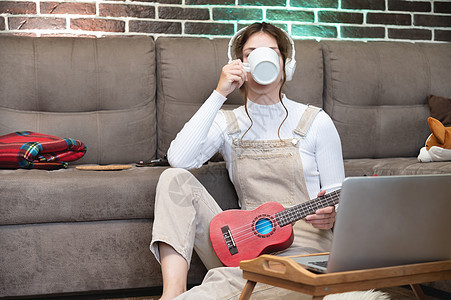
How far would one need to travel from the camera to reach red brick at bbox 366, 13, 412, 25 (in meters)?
3.28

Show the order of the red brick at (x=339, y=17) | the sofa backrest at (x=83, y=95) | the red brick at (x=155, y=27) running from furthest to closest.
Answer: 1. the red brick at (x=339, y=17)
2. the red brick at (x=155, y=27)
3. the sofa backrest at (x=83, y=95)

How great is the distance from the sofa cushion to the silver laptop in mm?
1594

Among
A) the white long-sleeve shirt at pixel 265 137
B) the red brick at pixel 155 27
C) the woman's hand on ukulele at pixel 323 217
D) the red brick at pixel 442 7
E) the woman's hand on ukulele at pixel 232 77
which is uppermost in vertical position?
the red brick at pixel 442 7

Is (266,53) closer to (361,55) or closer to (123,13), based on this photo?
(361,55)

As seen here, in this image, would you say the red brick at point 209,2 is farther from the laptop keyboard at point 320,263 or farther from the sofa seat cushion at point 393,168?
the laptop keyboard at point 320,263

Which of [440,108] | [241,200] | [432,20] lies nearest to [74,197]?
[241,200]

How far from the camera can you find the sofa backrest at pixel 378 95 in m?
2.67

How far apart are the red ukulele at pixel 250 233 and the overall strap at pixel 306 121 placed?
1.10 ft

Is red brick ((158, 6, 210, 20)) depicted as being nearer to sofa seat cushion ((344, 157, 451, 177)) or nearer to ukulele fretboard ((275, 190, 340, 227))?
sofa seat cushion ((344, 157, 451, 177))

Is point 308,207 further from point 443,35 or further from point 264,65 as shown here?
point 443,35

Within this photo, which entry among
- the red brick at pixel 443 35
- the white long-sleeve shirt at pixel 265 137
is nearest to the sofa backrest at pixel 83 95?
the white long-sleeve shirt at pixel 265 137

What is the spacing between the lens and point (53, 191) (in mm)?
1919

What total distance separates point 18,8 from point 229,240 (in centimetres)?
198

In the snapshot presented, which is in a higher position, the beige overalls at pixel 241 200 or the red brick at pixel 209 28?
the red brick at pixel 209 28
